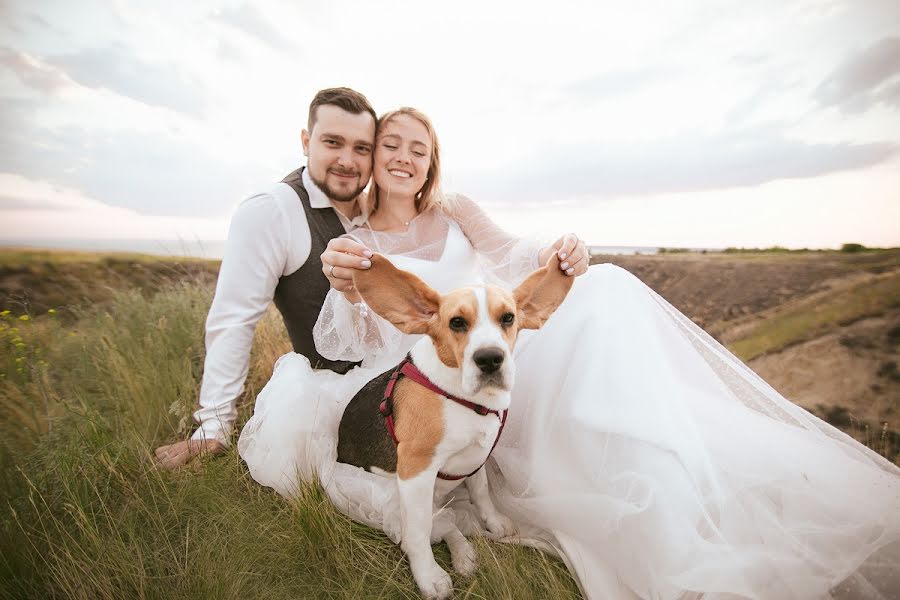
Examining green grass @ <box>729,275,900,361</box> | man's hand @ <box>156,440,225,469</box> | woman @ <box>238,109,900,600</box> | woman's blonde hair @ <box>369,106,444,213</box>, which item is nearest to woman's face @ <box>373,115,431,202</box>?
woman @ <box>238,109,900,600</box>

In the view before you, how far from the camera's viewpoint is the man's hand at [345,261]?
2062 mm

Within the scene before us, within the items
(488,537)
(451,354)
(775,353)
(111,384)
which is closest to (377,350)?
(451,354)

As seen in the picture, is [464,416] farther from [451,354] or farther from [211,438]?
[211,438]

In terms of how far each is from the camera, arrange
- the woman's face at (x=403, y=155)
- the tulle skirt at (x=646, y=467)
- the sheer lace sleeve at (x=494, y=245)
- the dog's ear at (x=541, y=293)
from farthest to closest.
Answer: the woman's face at (x=403, y=155), the sheer lace sleeve at (x=494, y=245), the dog's ear at (x=541, y=293), the tulle skirt at (x=646, y=467)

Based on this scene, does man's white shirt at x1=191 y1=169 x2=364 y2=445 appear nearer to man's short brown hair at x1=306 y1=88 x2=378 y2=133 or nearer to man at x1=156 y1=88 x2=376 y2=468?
man at x1=156 y1=88 x2=376 y2=468

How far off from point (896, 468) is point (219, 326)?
14.7 ft

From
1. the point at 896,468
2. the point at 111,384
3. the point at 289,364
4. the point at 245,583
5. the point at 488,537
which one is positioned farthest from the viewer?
the point at 111,384

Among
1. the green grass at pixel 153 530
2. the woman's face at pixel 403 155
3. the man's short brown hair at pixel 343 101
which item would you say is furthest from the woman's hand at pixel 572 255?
the man's short brown hair at pixel 343 101

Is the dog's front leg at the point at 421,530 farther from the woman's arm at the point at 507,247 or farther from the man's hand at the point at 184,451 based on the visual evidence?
the man's hand at the point at 184,451

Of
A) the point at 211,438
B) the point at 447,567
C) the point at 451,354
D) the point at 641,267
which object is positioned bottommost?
the point at 447,567

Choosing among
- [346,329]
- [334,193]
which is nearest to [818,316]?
[346,329]

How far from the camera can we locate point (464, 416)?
6.88 ft

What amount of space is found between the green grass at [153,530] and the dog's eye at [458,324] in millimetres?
1167

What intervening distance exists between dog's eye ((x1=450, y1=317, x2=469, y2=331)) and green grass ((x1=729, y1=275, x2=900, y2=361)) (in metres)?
2.95
